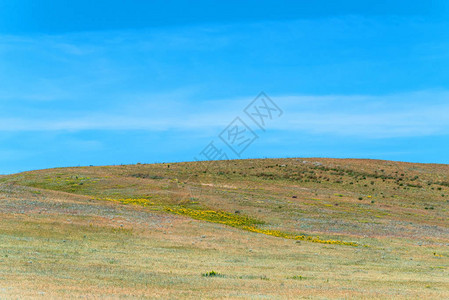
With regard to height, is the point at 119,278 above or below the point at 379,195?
below

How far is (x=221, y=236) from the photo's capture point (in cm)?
4228

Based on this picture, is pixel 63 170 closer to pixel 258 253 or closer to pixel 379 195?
pixel 379 195

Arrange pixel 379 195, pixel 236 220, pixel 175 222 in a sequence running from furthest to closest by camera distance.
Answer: pixel 379 195 < pixel 236 220 < pixel 175 222

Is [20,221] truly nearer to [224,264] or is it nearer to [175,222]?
[175,222]

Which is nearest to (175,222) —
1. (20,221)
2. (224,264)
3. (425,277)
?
(20,221)

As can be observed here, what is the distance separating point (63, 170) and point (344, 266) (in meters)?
76.5

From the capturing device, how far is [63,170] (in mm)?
96812

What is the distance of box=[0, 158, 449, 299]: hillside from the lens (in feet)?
69.3

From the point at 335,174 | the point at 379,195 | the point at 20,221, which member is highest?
the point at 335,174

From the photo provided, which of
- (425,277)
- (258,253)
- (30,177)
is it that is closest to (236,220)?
(258,253)

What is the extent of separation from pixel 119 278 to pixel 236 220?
109 feet

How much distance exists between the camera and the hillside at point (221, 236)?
69.3 feet

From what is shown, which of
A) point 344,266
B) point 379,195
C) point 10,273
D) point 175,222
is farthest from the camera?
point 379,195

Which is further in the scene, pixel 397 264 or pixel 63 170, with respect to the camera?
pixel 63 170
